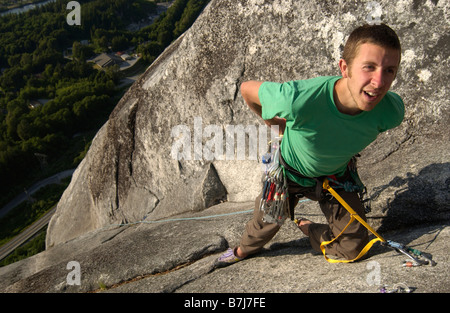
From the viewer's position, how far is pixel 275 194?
3.45m

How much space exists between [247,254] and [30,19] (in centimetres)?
7838

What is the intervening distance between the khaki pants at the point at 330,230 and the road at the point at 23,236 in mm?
28140

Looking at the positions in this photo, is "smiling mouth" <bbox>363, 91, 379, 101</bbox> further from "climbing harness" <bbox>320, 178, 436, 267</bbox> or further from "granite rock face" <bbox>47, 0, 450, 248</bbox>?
"granite rock face" <bbox>47, 0, 450, 248</bbox>

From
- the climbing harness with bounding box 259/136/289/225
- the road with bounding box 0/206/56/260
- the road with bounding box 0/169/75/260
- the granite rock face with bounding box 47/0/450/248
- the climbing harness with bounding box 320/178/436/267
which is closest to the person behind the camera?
the climbing harness with bounding box 320/178/436/267

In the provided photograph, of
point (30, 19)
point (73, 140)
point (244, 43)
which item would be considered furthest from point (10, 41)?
point (244, 43)

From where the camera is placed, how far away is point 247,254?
3.87 metres

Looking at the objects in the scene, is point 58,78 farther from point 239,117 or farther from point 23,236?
point 239,117

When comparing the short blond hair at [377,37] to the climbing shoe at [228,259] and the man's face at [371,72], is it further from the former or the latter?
the climbing shoe at [228,259]

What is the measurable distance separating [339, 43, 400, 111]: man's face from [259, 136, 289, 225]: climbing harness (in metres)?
1.08

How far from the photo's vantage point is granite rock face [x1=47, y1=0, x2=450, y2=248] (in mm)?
4160

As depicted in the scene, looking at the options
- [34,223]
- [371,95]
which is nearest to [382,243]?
[371,95]

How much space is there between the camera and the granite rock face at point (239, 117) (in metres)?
4.16

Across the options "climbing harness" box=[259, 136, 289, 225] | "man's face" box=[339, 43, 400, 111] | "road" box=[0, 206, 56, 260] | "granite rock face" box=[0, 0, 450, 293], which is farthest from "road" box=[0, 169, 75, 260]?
"man's face" box=[339, 43, 400, 111]

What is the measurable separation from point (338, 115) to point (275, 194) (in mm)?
1057
